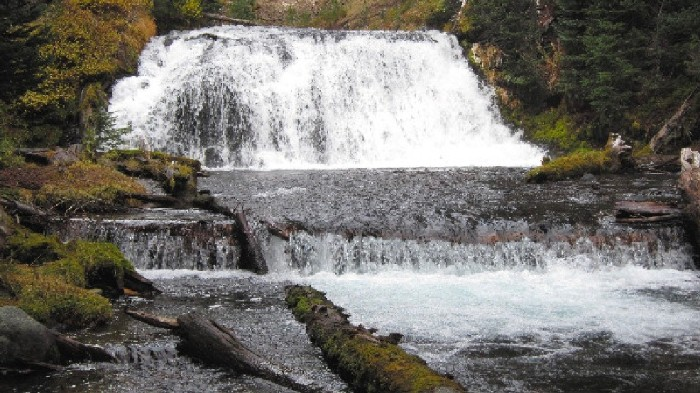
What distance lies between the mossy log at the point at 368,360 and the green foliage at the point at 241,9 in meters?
43.0

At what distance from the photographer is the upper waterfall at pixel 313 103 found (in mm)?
29172

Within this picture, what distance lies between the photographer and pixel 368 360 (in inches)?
281

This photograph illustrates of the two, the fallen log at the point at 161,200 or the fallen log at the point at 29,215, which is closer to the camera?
the fallen log at the point at 29,215

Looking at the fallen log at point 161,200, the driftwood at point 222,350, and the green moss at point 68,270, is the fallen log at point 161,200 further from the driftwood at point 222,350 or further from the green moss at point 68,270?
the driftwood at point 222,350

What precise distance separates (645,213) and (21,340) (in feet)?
42.7

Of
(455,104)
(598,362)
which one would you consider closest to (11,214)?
(598,362)

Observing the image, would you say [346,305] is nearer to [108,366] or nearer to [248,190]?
[108,366]

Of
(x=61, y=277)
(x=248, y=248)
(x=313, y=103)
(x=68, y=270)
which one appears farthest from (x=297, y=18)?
(x=61, y=277)

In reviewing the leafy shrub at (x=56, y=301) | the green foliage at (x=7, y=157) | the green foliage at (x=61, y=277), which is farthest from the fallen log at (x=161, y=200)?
the leafy shrub at (x=56, y=301)

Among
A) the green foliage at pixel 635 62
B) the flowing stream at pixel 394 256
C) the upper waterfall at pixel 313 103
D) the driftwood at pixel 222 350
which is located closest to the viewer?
the driftwood at pixel 222 350

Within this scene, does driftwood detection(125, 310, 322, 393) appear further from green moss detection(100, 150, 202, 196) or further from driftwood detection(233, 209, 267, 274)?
green moss detection(100, 150, 202, 196)

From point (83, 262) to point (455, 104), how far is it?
25.6m

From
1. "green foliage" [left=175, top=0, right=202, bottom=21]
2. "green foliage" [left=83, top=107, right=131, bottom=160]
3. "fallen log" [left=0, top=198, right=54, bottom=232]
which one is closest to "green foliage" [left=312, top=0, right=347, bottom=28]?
"green foliage" [left=175, top=0, right=202, bottom=21]

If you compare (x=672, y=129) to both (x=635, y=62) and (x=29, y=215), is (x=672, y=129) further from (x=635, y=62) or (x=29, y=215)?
(x=29, y=215)
